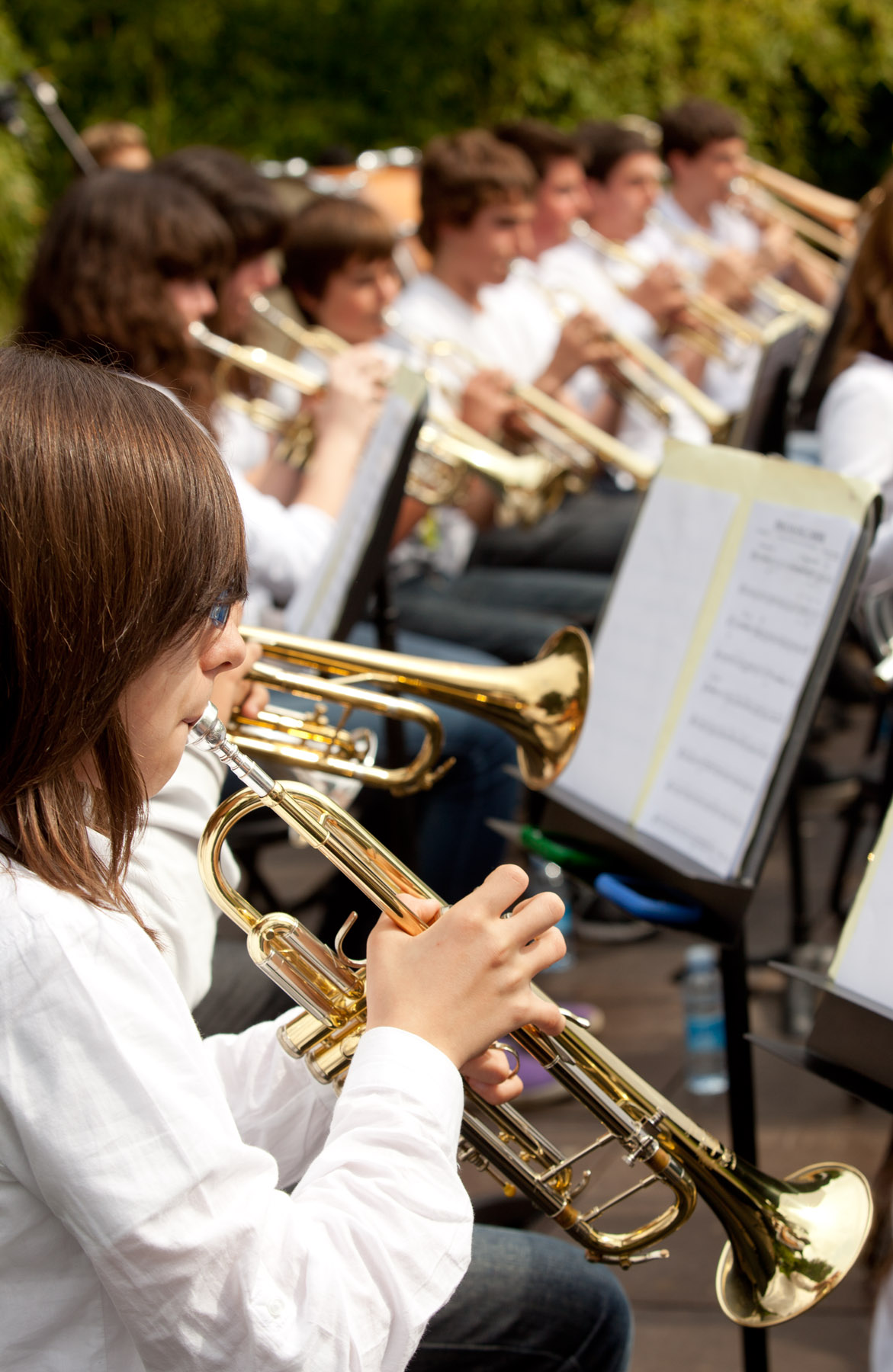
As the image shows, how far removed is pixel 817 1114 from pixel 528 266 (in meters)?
3.39

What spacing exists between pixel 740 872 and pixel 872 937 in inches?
8.1

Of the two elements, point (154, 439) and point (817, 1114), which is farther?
point (817, 1114)

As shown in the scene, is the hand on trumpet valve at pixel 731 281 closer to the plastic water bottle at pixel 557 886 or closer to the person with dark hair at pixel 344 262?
the person with dark hair at pixel 344 262

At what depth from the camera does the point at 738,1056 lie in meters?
1.35

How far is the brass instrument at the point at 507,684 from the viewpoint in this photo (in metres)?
1.44

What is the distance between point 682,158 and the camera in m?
5.66

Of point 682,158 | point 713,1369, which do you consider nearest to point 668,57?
point 682,158

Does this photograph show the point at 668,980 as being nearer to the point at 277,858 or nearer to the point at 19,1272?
the point at 277,858

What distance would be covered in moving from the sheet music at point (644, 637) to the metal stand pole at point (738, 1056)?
199mm

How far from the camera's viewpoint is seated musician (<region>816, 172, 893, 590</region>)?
224 centimetres

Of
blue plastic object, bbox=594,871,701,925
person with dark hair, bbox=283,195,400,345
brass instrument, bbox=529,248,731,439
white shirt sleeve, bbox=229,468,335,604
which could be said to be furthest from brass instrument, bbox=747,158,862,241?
blue plastic object, bbox=594,871,701,925

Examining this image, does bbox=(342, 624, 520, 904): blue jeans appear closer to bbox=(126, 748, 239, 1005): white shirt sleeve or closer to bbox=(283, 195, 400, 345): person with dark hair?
bbox=(126, 748, 239, 1005): white shirt sleeve

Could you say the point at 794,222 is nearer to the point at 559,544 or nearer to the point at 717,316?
the point at 717,316

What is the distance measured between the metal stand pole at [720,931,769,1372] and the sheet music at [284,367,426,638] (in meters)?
0.76
